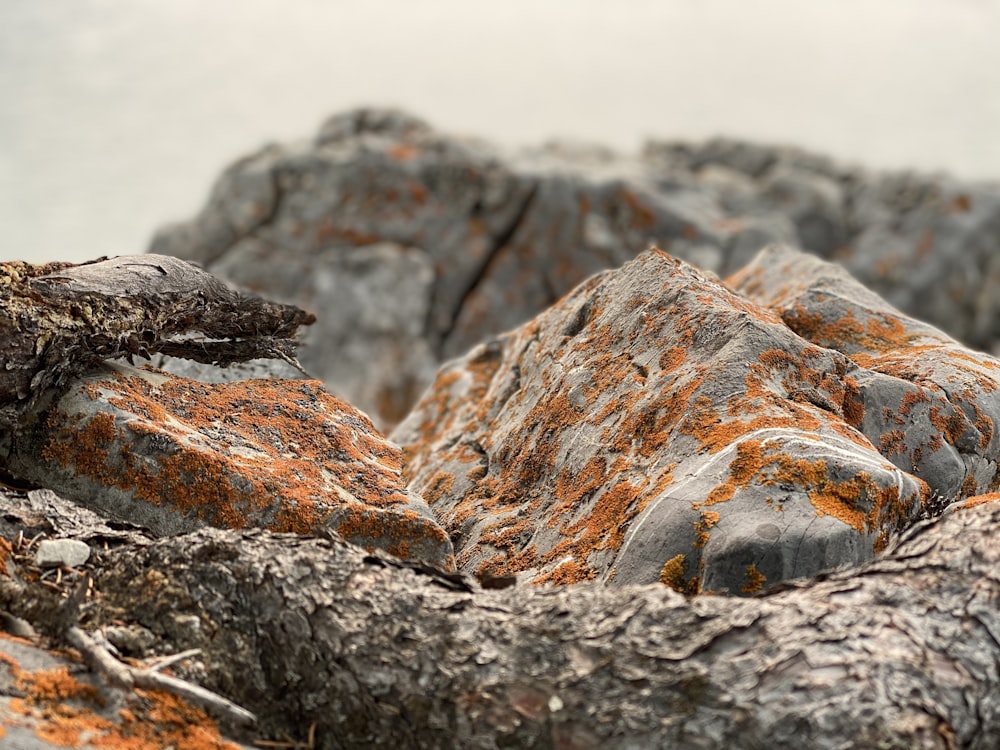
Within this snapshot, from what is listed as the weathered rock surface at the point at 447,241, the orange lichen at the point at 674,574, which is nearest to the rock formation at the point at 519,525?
the orange lichen at the point at 674,574

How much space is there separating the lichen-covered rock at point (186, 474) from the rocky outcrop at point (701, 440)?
0.89m

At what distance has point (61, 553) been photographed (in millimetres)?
5926

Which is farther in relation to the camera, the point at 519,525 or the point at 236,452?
the point at 519,525

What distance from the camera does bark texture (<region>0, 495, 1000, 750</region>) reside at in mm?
4621

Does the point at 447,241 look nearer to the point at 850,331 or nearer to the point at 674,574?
the point at 850,331

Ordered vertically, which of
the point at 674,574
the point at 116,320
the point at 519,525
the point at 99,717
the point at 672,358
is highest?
the point at 116,320

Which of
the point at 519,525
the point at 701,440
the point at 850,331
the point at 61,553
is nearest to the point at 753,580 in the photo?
the point at 701,440

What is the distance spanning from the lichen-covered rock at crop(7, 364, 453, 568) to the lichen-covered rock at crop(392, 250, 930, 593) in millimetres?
879

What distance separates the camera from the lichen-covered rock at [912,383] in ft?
24.8

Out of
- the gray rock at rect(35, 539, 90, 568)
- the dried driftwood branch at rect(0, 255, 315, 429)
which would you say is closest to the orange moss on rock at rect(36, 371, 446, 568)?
the dried driftwood branch at rect(0, 255, 315, 429)

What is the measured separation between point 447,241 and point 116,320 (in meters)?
22.7

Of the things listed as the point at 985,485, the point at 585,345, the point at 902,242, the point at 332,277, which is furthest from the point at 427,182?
the point at 985,485

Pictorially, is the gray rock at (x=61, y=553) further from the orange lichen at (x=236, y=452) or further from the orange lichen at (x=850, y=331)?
the orange lichen at (x=850, y=331)

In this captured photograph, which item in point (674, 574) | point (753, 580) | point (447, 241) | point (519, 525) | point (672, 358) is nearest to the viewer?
point (753, 580)
